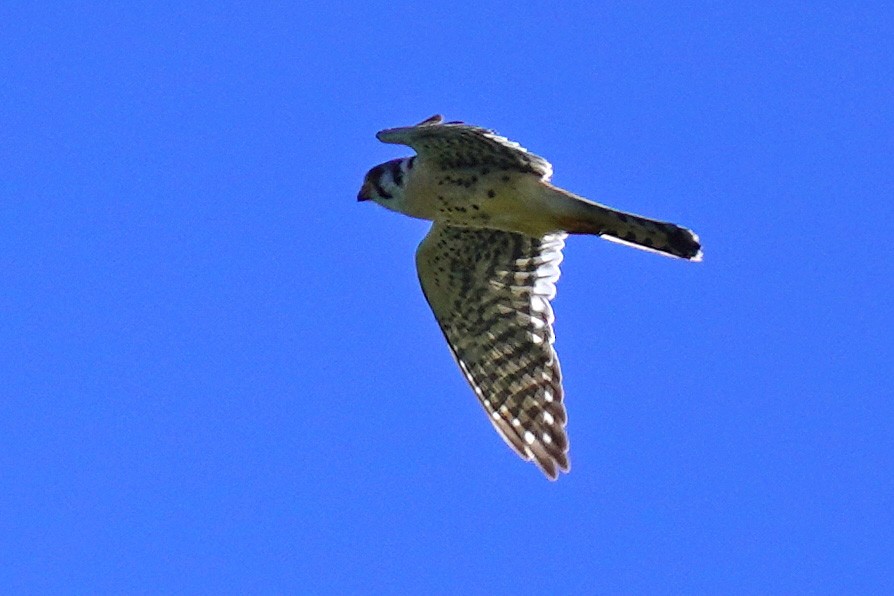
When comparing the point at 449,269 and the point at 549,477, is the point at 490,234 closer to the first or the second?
the point at 449,269

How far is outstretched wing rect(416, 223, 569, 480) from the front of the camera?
1109 centimetres

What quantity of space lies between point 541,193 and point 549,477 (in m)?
1.86

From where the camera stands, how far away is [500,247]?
36.8ft

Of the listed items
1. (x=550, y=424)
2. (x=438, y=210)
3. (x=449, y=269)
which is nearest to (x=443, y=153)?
(x=438, y=210)

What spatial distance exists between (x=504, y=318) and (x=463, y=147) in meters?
1.64

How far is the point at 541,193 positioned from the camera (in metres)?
10.2

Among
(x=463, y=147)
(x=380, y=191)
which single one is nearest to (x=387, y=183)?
(x=380, y=191)

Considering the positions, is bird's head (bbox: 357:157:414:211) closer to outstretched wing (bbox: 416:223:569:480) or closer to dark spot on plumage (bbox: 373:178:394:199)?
dark spot on plumage (bbox: 373:178:394:199)

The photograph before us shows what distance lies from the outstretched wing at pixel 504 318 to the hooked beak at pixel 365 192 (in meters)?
0.48

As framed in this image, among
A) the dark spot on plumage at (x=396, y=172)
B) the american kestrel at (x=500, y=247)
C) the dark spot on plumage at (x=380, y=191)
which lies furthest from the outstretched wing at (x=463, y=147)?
the dark spot on plumage at (x=380, y=191)

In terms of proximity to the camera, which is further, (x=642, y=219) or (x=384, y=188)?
(x=384, y=188)

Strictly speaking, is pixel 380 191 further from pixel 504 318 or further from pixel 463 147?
pixel 504 318

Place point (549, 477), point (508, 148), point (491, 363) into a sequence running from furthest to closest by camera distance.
→ 1. point (491, 363)
2. point (549, 477)
3. point (508, 148)

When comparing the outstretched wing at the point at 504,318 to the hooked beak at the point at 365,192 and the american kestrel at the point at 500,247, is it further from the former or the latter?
the hooked beak at the point at 365,192
